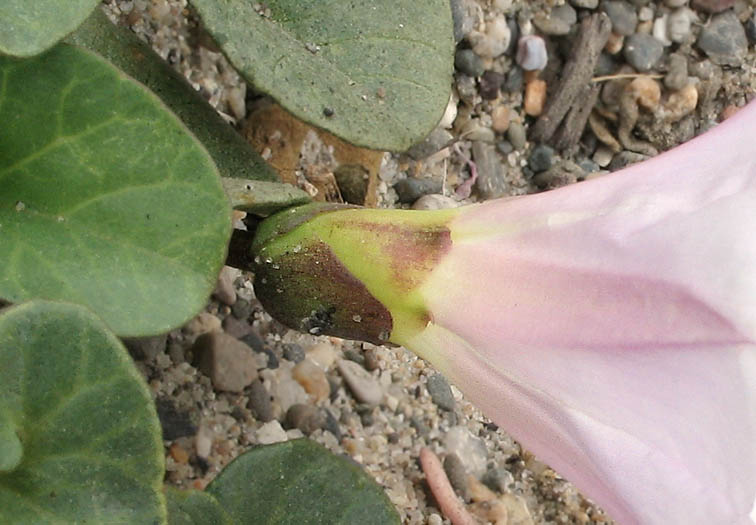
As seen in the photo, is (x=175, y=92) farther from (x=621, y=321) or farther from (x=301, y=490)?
(x=621, y=321)

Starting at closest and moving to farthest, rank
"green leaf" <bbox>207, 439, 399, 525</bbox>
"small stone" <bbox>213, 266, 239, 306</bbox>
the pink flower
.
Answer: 1. the pink flower
2. "green leaf" <bbox>207, 439, 399, 525</bbox>
3. "small stone" <bbox>213, 266, 239, 306</bbox>

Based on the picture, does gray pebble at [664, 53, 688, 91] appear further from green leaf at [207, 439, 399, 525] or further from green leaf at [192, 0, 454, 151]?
green leaf at [207, 439, 399, 525]

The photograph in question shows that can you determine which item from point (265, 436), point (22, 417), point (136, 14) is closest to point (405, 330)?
point (22, 417)

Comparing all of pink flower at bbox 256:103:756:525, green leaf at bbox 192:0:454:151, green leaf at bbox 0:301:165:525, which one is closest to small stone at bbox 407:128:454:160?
green leaf at bbox 192:0:454:151

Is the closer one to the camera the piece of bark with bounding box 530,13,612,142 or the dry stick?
the dry stick

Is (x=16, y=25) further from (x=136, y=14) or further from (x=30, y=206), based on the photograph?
(x=136, y=14)

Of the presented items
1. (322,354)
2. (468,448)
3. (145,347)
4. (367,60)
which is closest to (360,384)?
(322,354)
